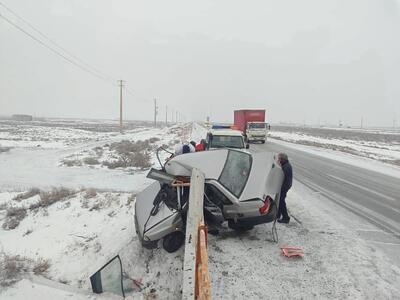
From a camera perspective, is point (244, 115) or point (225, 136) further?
point (244, 115)

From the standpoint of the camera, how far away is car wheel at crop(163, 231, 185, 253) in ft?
19.5

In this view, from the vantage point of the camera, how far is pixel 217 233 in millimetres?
6629

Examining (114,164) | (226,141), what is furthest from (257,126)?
(226,141)

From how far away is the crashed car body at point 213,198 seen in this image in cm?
582

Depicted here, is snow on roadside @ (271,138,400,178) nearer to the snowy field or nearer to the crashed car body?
the snowy field

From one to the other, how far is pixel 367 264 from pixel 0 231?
29.2 feet

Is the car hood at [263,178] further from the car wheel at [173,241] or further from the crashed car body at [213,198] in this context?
the car wheel at [173,241]

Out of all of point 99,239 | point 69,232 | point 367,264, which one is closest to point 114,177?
point 69,232

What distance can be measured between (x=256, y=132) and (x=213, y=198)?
29.4 m

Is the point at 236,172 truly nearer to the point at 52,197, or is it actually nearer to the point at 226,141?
the point at 226,141

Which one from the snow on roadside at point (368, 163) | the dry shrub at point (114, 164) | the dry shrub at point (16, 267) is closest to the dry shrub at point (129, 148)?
the dry shrub at point (114, 164)

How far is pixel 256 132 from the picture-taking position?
3494 centimetres

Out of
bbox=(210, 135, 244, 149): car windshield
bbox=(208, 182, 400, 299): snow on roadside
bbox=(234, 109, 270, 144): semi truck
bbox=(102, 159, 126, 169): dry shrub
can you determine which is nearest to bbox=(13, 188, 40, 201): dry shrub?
bbox=(102, 159, 126, 169): dry shrub

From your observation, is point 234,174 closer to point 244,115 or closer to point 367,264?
point 367,264
